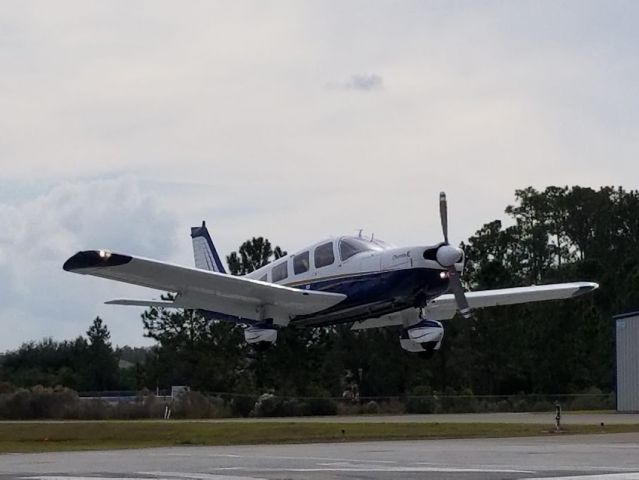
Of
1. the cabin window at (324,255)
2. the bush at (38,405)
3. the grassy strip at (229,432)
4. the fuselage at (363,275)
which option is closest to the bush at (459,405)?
the bush at (38,405)

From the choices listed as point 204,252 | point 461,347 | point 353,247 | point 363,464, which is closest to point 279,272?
point 353,247

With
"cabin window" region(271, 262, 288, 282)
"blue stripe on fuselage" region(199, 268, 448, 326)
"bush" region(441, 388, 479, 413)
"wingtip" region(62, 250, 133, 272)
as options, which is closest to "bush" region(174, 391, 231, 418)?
"bush" region(441, 388, 479, 413)

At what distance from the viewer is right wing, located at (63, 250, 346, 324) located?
29.9 meters

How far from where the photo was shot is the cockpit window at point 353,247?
1272 inches

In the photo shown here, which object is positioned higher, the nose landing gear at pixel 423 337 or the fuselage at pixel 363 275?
the fuselage at pixel 363 275

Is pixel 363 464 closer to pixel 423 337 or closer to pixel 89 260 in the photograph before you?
pixel 89 260

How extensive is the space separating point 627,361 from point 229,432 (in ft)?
69.0

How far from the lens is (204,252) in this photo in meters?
41.4

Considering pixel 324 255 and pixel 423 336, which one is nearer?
pixel 423 336

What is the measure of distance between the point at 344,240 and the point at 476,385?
4120 centimetres

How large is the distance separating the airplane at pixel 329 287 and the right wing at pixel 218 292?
0.03m

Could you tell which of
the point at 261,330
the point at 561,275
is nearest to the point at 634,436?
the point at 261,330

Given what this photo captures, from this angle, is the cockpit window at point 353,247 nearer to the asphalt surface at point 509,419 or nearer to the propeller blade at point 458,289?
the propeller blade at point 458,289

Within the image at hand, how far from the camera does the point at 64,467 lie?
16.2 metres
